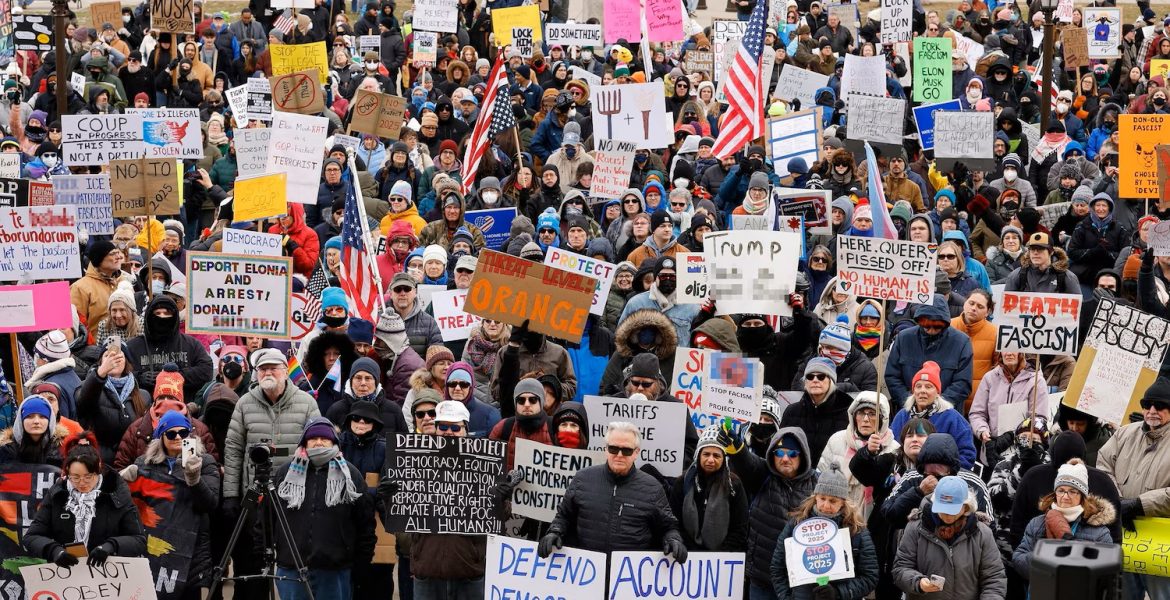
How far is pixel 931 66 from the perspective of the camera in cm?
2127

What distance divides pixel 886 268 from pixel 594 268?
2178 millimetres

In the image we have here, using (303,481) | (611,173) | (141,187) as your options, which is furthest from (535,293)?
(611,173)

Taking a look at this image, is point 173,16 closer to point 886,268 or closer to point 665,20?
point 665,20

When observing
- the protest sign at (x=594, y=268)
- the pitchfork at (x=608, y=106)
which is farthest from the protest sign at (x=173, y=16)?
the protest sign at (x=594, y=268)

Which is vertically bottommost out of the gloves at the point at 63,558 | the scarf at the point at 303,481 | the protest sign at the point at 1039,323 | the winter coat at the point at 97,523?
the gloves at the point at 63,558

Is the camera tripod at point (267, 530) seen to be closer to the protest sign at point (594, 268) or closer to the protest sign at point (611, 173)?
the protest sign at point (594, 268)

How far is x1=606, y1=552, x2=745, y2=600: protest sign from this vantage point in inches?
359

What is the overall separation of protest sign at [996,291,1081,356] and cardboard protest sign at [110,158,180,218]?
7.35 metres

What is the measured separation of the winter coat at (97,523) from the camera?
929 centimetres

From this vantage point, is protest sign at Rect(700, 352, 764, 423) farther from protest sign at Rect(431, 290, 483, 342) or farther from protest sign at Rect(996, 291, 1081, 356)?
protest sign at Rect(431, 290, 483, 342)

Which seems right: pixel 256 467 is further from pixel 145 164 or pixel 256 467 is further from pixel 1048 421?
pixel 145 164

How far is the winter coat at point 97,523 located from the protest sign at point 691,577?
2.52 m

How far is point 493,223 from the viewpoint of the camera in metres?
15.9

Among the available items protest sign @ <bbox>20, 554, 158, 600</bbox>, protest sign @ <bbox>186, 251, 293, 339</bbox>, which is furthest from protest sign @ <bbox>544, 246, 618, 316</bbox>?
protest sign @ <bbox>20, 554, 158, 600</bbox>
